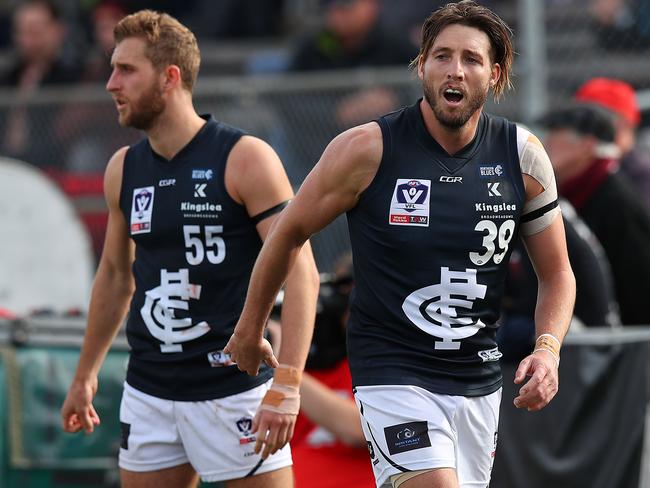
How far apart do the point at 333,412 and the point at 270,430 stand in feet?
3.83

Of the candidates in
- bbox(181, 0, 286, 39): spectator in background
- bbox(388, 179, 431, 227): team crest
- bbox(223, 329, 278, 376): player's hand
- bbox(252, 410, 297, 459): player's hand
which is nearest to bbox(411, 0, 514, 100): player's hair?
bbox(388, 179, 431, 227): team crest

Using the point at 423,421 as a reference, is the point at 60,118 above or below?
above

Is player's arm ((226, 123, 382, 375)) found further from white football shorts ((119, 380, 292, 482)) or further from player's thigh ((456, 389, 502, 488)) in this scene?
player's thigh ((456, 389, 502, 488))

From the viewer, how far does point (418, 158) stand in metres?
4.30

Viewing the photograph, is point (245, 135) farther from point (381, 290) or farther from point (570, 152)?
point (570, 152)

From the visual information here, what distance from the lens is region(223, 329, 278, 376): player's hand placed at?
14.4 feet

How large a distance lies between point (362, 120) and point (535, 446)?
3629 mm

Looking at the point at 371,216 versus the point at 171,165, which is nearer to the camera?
the point at 371,216

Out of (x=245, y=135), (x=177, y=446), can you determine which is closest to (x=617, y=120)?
(x=245, y=135)

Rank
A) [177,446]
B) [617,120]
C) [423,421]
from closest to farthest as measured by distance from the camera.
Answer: [423,421] → [177,446] → [617,120]

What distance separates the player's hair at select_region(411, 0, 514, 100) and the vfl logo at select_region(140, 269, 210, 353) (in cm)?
133

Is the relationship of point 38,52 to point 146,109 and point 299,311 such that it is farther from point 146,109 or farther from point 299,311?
point 299,311

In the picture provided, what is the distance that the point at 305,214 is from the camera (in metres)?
4.30

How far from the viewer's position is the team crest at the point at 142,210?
5.06 meters
